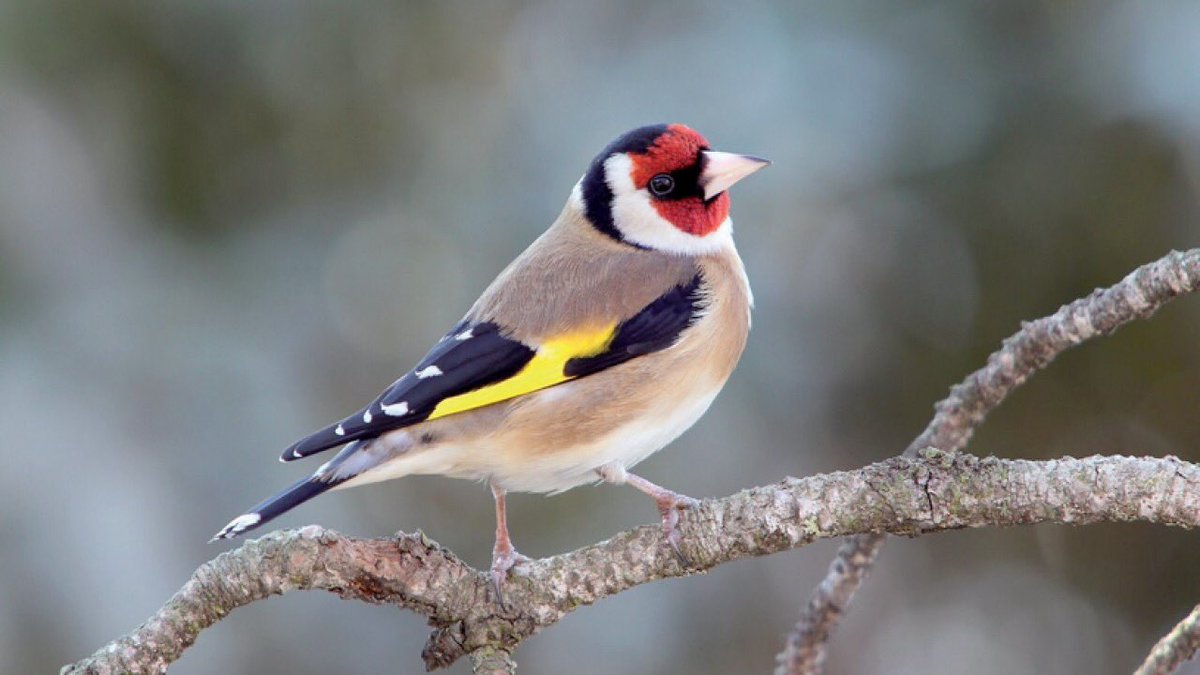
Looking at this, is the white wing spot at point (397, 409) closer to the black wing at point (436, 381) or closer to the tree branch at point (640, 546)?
the black wing at point (436, 381)

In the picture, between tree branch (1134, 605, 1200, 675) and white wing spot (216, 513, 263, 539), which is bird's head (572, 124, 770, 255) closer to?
white wing spot (216, 513, 263, 539)

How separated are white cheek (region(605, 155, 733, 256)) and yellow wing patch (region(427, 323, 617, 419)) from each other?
20.9 inches

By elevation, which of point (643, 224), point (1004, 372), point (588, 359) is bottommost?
point (1004, 372)

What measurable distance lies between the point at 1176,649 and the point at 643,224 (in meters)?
2.19

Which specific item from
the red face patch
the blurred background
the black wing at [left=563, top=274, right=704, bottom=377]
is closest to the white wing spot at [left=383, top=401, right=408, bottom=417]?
the black wing at [left=563, top=274, right=704, bottom=377]

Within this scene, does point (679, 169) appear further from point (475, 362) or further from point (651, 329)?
point (475, 362)

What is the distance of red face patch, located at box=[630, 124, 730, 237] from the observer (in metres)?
4.32

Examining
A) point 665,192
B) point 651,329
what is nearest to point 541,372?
point 651,329

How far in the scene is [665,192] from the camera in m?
4.36

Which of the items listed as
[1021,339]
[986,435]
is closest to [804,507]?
[1021,339]

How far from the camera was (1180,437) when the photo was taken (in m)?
5.18

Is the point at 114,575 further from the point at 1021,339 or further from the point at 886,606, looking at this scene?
the point at 1021,339

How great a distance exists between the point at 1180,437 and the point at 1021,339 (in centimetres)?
239

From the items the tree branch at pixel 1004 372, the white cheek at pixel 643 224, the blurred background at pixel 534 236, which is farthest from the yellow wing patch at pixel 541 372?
the blurred background at pixel 534 236
